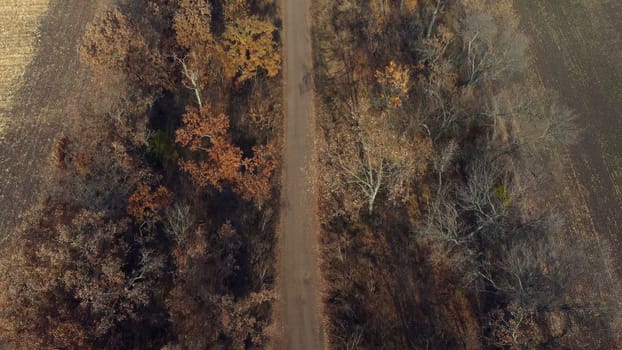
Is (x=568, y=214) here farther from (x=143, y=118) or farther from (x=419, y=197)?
(x=143, y=118)

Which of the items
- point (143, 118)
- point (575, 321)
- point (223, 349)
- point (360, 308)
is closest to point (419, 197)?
point (360, 308)

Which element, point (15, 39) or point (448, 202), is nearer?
point (448, 202)

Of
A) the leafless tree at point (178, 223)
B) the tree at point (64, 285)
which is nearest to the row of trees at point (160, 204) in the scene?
the tree at point (64, 285)

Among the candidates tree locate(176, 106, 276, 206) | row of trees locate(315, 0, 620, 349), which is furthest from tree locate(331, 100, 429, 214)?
tree locate(176, 106, 276, 206)

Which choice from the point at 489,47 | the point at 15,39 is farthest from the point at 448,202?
the point at 15,39

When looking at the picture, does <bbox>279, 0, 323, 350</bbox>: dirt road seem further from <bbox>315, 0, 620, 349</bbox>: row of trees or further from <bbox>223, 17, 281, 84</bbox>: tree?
<bbox>223, 17, 281, 84</bbox>: tree

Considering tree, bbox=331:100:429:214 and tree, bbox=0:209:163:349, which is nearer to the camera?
tree, bbox=0:209:163:349

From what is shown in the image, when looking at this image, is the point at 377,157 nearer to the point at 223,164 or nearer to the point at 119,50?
the point at 223,164
